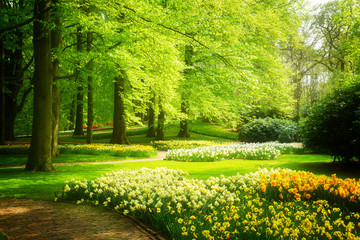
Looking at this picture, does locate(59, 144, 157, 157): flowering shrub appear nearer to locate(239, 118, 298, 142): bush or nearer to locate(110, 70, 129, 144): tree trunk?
locate(110, 70, 129, 144): tree trunk

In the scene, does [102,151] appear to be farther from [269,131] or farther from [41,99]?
[269,131]

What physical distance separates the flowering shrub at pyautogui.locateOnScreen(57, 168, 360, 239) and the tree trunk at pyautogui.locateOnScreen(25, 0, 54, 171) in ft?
11.2

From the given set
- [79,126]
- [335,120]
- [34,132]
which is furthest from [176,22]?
[79,126]

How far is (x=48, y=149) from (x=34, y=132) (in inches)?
29.2

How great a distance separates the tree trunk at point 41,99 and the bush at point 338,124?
9.76m

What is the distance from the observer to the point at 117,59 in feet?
36.4

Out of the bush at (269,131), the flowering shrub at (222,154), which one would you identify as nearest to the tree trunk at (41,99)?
the flowering shrub at (222,154)

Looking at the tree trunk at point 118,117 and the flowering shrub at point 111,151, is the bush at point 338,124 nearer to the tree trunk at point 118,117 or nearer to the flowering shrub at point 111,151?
the flowering shrub at point 111,151

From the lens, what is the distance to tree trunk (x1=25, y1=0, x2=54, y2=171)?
923cm

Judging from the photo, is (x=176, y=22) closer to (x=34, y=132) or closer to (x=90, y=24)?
(x=90, y=24)

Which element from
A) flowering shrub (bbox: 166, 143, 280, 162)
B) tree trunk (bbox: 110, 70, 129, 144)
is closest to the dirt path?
flowering shrub (bbox: 166, 143, 280, 162)

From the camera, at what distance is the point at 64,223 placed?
4.88 m

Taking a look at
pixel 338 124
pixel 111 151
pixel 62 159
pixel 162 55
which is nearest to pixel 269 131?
pixel 338 124

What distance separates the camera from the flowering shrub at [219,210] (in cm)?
370
